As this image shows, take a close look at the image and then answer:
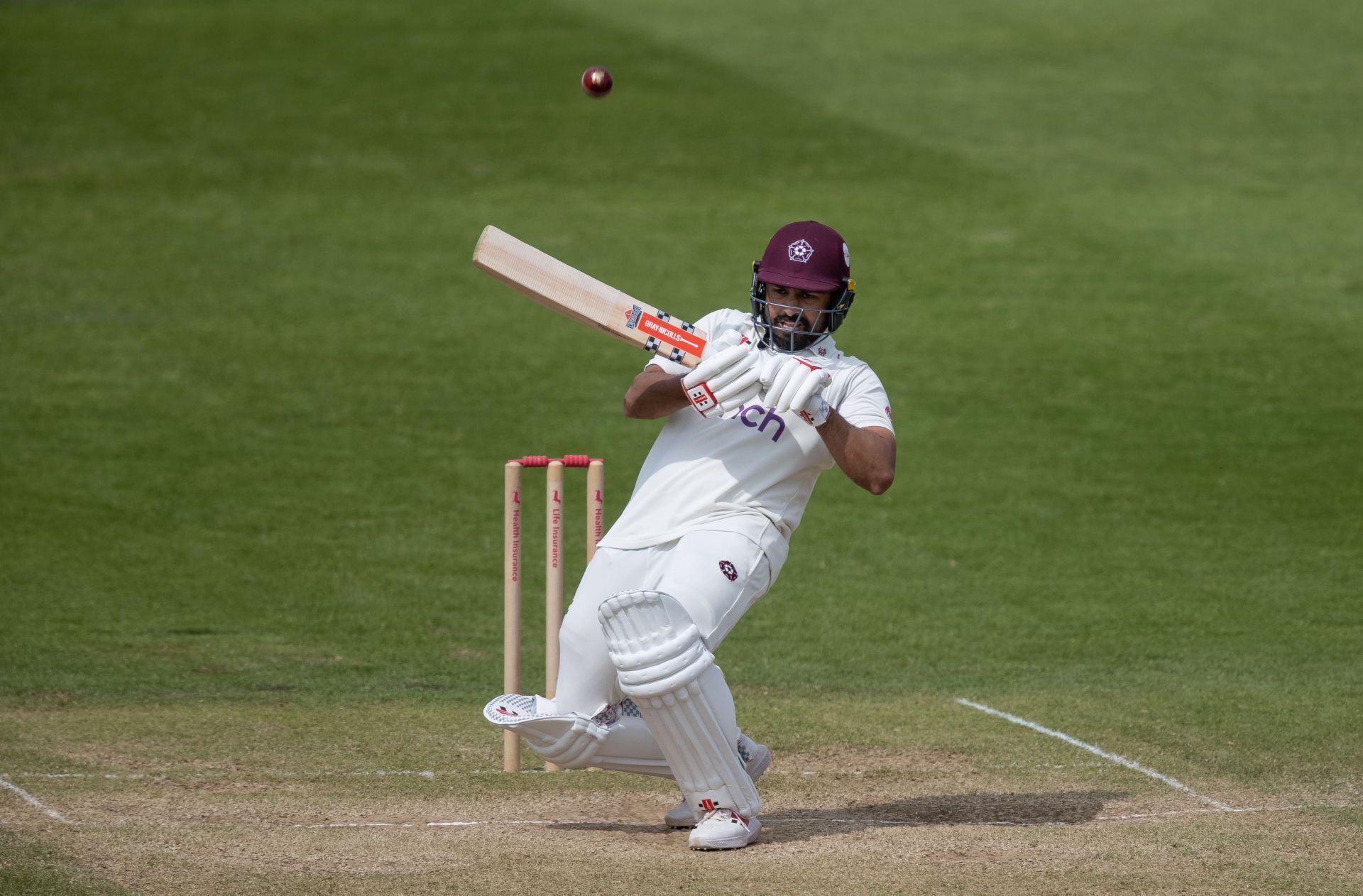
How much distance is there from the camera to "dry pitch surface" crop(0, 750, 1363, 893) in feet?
13.8

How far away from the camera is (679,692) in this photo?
434 centimetres

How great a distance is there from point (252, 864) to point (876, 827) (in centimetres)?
176

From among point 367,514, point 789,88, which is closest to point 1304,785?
point 367,514

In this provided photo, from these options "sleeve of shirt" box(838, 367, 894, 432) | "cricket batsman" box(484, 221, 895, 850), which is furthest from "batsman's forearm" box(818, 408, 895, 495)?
"sleeve of shirt" box(838, 367, 894, 432)

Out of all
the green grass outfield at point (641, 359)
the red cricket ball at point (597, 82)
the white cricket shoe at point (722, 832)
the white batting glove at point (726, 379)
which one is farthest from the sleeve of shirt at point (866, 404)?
the green grass outfield at point (641, 359)

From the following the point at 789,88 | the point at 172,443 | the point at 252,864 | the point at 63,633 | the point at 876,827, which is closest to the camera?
the point at 252,864

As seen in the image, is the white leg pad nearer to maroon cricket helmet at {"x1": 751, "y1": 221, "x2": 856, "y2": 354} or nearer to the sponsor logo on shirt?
the sponsor logo on shirt

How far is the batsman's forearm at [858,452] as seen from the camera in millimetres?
4402

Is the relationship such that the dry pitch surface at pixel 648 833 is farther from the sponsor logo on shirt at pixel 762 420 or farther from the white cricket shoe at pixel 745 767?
the sponsor logo on shirt at pixel 762 420

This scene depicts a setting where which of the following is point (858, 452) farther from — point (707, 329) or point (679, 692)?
point (679, 692)

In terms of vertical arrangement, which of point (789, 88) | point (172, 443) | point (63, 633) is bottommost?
point (63, 633)

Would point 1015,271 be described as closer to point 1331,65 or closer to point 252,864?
point 1331,65

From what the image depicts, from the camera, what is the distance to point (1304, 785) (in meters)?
5.38

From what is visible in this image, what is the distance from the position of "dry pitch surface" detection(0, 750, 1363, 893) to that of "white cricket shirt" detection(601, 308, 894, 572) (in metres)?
0.87
